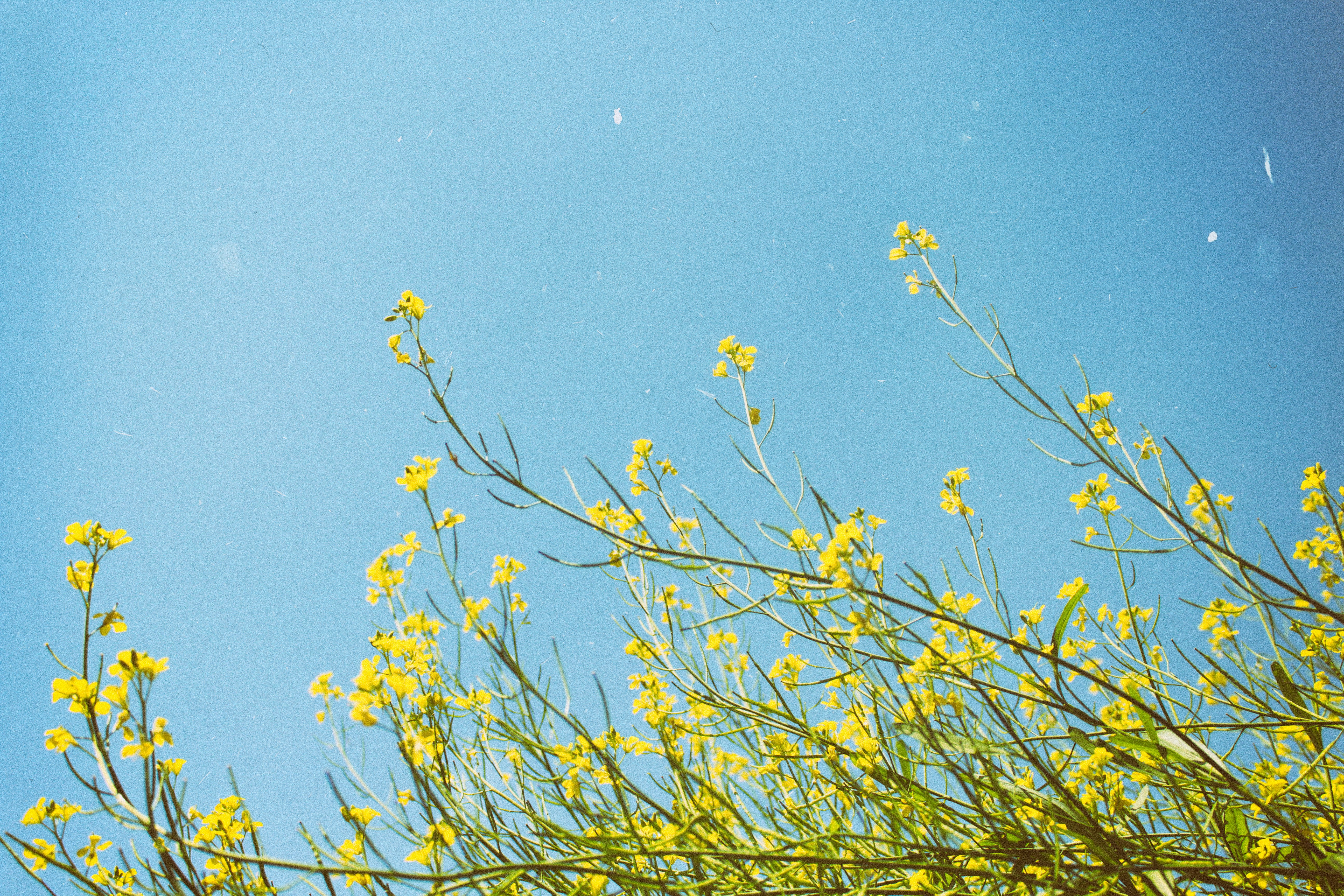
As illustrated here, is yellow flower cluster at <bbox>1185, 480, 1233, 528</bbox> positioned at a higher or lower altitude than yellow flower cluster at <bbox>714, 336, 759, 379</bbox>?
lower

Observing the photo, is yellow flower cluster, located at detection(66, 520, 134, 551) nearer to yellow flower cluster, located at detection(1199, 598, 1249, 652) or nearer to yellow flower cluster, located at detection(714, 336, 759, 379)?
yellow flower cluster, located at detection(714, 336, 759, 379)

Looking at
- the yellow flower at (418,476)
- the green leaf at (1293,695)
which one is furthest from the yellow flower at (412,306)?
the green leaf at (1293,695)

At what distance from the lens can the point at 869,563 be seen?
1.04 m

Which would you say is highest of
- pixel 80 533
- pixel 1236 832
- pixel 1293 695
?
pixel 80 533

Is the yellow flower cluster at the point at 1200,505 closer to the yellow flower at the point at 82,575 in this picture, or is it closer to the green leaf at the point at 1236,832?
the green leaf at the point at 1236,832

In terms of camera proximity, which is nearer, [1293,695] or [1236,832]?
[1236,832]

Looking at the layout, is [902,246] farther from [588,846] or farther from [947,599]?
[588,846]

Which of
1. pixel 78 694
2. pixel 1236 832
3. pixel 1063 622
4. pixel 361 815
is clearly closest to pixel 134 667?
pixel 78 694

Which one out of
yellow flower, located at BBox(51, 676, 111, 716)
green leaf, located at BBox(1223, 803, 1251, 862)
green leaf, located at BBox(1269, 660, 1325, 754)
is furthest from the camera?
→ green leaf, located at BBox(1269, 660, 1325, 754)

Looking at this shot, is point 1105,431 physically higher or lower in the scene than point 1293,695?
higher

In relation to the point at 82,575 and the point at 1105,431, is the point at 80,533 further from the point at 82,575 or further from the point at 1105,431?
the point at 1105,431

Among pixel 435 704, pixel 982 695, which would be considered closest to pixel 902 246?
pixel 982 695

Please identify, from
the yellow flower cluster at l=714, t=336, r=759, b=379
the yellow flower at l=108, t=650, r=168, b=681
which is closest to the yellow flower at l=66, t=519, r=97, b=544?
the yellow flower at l=108, t=650, r=168, b=681

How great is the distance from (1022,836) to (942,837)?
109 millimetres
